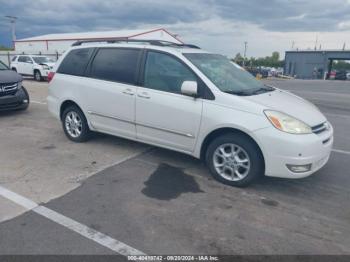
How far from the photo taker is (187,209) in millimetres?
3592

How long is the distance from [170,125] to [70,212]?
72.2 inches

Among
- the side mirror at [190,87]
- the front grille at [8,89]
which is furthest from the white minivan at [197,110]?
the front grille at [8,89]

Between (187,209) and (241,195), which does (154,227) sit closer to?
(187,209)

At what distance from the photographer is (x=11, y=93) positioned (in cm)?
812

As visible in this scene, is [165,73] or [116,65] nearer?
[165,73]

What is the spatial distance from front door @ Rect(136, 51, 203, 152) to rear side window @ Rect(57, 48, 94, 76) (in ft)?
4.73

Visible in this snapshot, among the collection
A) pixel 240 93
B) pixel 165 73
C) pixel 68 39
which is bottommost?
pixel 240 93

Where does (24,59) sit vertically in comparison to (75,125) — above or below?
above

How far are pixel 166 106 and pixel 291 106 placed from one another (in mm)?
1713

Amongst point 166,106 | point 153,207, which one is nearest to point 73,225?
point 153,207

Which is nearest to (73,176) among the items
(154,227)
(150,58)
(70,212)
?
(70,212)

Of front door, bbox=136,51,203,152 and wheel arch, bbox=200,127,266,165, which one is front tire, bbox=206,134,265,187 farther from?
front door, bbox=136,51,203,152

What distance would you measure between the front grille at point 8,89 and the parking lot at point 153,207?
298cm

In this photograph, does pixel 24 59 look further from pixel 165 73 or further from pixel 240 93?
pixel 240 93
